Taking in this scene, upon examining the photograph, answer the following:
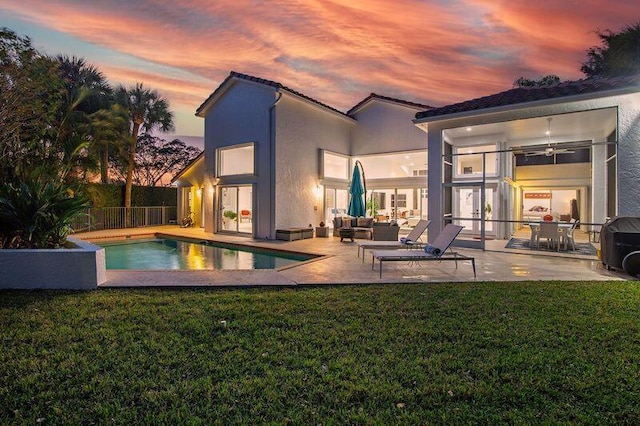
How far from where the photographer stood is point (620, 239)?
8242 mm

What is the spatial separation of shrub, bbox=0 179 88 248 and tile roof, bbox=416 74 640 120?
11457 mm

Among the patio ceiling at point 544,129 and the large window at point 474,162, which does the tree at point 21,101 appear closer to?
the patio ceiling at point 544,129

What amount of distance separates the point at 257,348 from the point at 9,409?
212 centimetres

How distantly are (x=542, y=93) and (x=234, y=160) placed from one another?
1468cm

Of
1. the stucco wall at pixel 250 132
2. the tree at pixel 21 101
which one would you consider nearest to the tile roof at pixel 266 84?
the stucco wall at pixel 250 132

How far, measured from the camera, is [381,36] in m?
13.9

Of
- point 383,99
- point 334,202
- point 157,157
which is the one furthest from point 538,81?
point 157,157

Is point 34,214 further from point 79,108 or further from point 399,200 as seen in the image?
point 79,108

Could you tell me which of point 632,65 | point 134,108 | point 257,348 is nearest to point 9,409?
point 257,348

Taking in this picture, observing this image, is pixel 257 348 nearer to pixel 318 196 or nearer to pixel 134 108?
pixel 318 196

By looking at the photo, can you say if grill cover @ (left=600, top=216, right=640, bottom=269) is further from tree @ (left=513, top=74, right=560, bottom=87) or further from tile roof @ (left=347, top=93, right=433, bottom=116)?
tree @ (left=513, top=74, right=560, bottom=87)

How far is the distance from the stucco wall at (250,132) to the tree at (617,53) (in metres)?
22.3

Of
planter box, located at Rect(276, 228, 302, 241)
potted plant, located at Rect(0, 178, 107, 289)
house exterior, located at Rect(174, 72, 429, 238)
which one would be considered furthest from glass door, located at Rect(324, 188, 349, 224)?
potted plant, located at Rect(0, 178, 107, 289)

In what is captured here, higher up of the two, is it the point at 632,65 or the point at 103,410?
the point at 632,65
